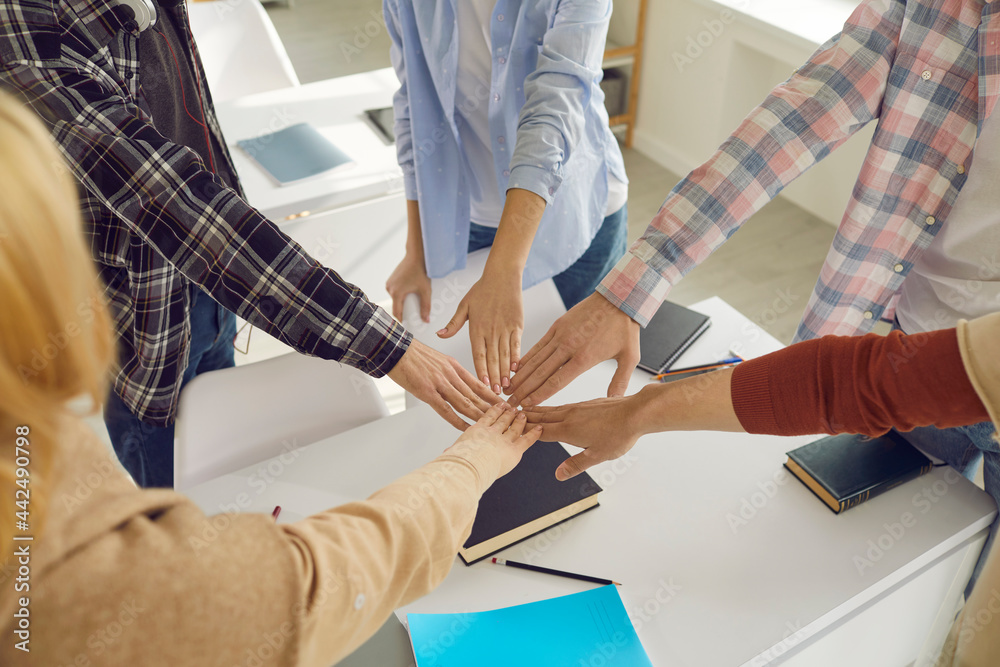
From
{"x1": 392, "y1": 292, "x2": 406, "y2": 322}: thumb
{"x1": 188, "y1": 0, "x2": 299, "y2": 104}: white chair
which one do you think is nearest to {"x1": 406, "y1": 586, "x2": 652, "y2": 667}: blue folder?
{"x1": 392, "y1": 292, "x2": 406, "y2": 322}: thumb

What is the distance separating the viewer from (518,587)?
888mm

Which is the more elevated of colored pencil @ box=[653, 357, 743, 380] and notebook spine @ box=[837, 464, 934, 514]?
notebook spine @ box=[837, 464, 934, 514]

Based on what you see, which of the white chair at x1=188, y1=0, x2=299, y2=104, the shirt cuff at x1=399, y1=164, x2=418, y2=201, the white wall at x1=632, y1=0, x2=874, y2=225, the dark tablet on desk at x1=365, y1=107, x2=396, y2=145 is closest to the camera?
the shirt cuff at x1=399, y1=164, x2=418, y2=201

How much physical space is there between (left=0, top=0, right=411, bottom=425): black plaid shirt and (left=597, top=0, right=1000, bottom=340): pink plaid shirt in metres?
0.47

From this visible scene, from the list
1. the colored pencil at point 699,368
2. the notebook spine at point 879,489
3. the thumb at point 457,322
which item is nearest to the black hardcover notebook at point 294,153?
the thumb at point 457,322

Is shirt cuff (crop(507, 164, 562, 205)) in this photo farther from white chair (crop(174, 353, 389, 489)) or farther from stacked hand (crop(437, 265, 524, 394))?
white chair (crop(174, 353, 389, 489))

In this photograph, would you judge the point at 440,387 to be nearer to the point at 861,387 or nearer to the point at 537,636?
the point at 537,636

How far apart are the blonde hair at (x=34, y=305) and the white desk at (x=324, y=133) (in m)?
1.46

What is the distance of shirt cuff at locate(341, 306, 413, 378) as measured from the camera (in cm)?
109

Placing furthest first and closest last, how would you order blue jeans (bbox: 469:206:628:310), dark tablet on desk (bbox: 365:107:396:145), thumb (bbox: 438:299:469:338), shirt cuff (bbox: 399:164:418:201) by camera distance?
dark tablet on desk (bbox: 365:107:396:145)
blue jeans (bbox: 469:206:628:310)
shirt cuff (bbox: 399:164:418:201)
thumb (bbox: 438:299:469:338)

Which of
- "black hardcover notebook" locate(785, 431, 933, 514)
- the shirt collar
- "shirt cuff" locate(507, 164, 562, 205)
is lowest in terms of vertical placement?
"black hardcover notebook" locate(785, 431, 933, 514)

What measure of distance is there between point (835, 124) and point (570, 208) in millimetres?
523

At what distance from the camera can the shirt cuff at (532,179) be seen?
1.20m

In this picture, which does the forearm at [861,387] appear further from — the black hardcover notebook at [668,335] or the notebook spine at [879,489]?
the black hardcover notebook at [668,335]
